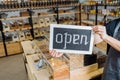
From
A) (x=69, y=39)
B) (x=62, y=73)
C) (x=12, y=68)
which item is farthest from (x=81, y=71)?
(x=12, y=68)

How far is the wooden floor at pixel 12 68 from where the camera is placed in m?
3.36

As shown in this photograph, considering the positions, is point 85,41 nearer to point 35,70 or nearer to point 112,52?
point 112,52

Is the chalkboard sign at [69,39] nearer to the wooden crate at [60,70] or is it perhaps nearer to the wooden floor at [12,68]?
the wooden crate at [60,70]

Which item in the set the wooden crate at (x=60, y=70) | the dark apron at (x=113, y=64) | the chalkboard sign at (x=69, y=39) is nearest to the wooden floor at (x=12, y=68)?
the wooden crate at (x=60, y=70)

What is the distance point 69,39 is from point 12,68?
2.81m

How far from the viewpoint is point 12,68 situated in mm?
3783

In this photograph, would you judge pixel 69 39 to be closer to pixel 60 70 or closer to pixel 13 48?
pixel 60 70

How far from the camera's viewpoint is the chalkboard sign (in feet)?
4.64

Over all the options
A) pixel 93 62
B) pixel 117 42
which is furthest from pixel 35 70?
pixel 117 42

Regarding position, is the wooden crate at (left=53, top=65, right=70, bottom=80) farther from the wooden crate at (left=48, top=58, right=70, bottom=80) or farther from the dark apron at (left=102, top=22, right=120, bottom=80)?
the dark apron at (left=102, top=22, right=120, bottom=80)

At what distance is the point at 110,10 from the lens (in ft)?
15.0

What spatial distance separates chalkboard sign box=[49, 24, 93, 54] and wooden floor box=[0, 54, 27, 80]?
2.14 m

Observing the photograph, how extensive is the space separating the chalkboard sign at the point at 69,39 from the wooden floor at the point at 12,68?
7.03ft

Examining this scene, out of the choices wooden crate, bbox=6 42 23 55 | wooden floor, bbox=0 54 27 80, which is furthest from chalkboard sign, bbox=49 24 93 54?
wooden crate, bbox=6 42 23 55
